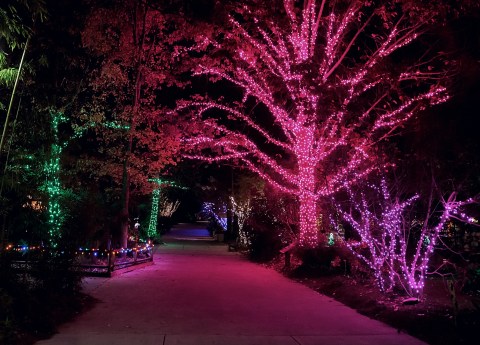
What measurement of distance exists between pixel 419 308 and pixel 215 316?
12.1 ft

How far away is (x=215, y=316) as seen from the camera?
30.7 ft

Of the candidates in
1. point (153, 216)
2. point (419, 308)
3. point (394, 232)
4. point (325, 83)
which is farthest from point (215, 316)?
point (153, 216)

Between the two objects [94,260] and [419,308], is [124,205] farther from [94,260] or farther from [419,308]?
[419,308]

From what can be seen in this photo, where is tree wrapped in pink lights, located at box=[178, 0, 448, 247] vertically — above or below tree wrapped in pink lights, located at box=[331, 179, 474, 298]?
above

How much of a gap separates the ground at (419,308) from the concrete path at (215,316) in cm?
30

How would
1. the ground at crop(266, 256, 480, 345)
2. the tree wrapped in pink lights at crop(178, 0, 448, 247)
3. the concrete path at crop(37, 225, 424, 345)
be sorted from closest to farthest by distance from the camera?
the ground at crop(266, 256, 480, 345) → the concrete path at crop(37, 225, 424, 345) → the tree wrapped in pink lights at crop(178, 0, 448, 247)

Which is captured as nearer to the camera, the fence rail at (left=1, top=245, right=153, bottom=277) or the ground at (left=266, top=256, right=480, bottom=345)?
the ground at (left=266, top=256, right=480, bottom=345)

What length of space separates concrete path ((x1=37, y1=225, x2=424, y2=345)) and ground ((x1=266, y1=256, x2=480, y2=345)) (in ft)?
0.97

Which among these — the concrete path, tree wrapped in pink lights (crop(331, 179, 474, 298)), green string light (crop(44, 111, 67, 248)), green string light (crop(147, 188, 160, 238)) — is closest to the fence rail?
the concrete path

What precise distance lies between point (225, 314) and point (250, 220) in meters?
13.4

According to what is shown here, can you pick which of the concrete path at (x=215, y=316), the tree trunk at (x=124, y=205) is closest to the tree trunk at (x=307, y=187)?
the concrete path at (x=215, y=316)

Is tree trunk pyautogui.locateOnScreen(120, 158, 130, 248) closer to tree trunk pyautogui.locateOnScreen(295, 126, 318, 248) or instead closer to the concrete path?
the concrete path

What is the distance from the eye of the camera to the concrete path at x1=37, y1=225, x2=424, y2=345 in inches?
301

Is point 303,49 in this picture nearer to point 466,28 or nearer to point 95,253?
point 466,28
